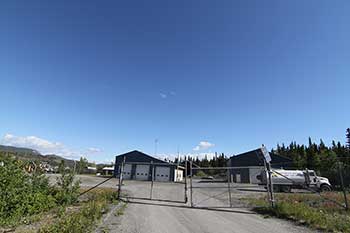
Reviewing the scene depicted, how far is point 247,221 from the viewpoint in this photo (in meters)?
8.04

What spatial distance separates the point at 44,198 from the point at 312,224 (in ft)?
33.3

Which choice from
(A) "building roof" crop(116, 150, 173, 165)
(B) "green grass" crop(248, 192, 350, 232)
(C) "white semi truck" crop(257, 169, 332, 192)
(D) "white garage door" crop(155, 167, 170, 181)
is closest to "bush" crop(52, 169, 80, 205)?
(B) "green grass" crop(248, 192, 350, 232)

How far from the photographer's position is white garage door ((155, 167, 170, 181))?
42.8 metres

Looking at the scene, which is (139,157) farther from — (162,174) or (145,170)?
(162,174)

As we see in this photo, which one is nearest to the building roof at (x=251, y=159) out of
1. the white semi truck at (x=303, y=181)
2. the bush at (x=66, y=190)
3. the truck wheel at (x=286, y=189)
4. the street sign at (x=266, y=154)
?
the white semi truck at (x=303, y=181)

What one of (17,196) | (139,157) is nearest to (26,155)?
(17,196)

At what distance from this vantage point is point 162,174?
142ft

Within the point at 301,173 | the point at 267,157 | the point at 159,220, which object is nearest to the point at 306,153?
the point at 301,173

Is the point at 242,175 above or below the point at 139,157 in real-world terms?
below

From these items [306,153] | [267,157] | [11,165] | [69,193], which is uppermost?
[306,153]

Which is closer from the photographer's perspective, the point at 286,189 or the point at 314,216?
the point at 314,216

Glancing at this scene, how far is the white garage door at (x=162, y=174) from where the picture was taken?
1683 inches

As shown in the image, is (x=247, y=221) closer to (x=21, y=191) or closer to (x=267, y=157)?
(x=267, y=157)

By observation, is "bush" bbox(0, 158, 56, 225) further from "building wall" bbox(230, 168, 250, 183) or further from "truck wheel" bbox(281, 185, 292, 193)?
"building wall" bbox(230, 168, 250, 183)
